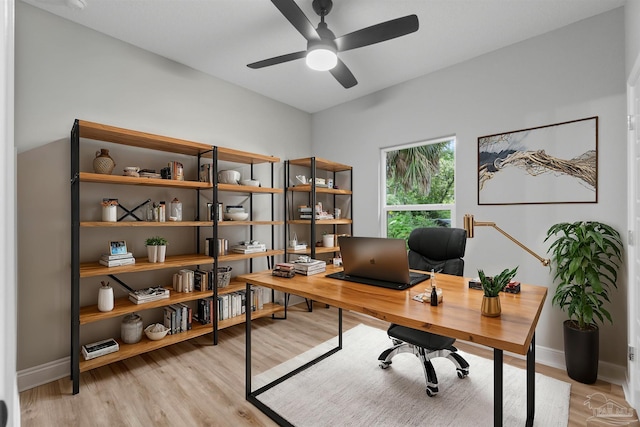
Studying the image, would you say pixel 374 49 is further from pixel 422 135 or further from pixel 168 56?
pixel 168 56

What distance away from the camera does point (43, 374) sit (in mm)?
2256

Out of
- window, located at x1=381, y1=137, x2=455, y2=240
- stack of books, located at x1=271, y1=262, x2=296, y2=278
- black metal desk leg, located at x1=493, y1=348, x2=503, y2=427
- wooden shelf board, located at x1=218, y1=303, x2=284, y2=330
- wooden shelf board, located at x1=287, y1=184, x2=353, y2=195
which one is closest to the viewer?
black metal desk leg, located at x1=493, y1=348, x2=503, y2=427

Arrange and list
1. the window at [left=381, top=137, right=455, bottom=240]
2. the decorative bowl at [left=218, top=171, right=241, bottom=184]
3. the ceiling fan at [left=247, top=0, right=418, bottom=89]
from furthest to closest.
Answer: the window at [left=381, top=137, right=455, bottom=240] → the decorative bowl at [left=218, top=171, right=241, bottom=184] → the ceiling fan at [left=247, top=0, right=418, bottom=89]

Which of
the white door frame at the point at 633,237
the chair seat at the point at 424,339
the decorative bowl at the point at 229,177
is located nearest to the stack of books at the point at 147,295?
the decorative bowl at the point at 229,177

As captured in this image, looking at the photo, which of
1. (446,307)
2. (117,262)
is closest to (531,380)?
(446,307)

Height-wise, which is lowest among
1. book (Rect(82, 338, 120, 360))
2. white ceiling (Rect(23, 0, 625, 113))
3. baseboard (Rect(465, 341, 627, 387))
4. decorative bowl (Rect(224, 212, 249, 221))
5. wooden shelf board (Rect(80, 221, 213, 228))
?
baseboard (Rect(465, 341, 627, 387))

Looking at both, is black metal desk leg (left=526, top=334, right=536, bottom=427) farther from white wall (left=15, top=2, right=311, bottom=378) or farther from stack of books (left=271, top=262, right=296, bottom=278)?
white wall (left=15, top=2, right=311, bottom=378)

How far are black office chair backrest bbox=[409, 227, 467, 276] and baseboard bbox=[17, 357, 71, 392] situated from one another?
9.17ft

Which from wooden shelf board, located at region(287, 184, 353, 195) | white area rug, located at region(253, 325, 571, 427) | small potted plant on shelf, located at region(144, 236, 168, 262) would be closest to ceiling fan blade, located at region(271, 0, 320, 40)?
wooden shelf board, located at region(287, 184, 353, 195)

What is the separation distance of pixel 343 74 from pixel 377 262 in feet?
5.26

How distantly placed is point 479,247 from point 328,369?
180 cm

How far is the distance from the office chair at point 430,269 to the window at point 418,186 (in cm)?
102

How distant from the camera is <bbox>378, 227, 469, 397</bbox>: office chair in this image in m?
2.03

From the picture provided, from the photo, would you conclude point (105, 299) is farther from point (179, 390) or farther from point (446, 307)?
point (446, 307)
